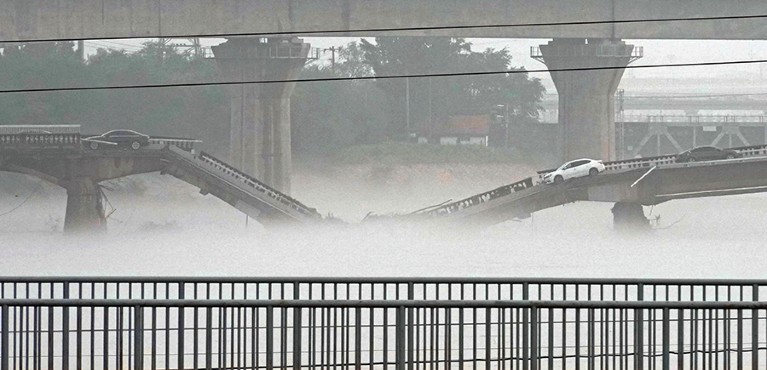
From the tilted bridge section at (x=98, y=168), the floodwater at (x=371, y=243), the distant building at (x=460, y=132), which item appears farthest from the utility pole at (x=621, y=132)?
the tilted bridge section at (x=98, y=168)

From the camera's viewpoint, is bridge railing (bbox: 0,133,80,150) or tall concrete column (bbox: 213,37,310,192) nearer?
tall concrete column (bbox: 213,37,310,192)

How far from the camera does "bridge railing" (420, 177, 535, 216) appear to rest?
4298 centimetres

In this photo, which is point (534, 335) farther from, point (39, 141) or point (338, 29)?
point (39, 141)

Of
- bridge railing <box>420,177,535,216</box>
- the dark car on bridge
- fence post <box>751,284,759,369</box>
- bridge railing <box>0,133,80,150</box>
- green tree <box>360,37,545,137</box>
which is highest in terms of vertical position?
green tree <box>360,37,545,137</box>

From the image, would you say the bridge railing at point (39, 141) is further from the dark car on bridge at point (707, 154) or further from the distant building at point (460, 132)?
the dark car on bridge at point (707, 154)

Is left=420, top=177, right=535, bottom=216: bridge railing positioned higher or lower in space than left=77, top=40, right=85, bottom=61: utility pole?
lower

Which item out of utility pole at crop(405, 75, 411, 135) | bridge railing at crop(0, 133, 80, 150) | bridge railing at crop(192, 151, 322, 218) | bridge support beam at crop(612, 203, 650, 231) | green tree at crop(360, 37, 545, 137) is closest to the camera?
bridge railing at crop(192, 151, 322, 218)

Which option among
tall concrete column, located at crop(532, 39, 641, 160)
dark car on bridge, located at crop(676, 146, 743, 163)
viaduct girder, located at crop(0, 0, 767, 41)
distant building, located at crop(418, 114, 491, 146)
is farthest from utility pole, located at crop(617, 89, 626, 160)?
viaduct girder, located at crop(0, 0, 767, 41)

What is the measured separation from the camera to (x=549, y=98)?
44906 millimetres

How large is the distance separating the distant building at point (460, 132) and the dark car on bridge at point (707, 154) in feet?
22.3

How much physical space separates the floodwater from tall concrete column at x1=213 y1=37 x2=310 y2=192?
6.08 feet

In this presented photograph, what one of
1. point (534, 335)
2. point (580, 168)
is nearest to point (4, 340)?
point (534, 335)

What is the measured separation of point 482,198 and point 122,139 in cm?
1242

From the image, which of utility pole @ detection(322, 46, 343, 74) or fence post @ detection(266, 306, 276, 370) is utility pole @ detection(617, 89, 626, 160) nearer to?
utility pole @ detection(322, 46, 343, 74)
